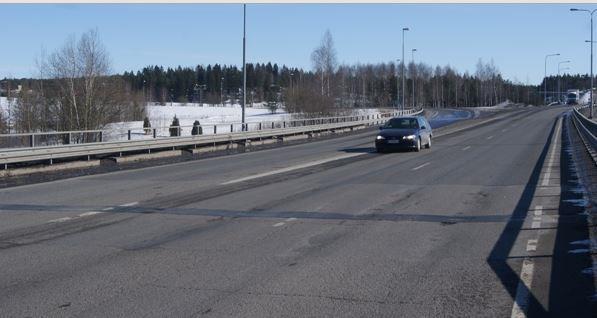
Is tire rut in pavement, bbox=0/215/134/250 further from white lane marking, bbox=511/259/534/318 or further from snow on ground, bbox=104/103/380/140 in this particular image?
snow on ground, bbox=104/103/380/140

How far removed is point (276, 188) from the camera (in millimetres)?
15367

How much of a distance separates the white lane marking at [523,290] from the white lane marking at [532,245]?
0.70 m

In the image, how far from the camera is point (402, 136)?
28.5 m

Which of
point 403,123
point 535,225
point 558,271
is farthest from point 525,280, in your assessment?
point 403,123

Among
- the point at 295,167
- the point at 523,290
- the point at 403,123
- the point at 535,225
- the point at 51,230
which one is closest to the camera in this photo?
the point at 523,290

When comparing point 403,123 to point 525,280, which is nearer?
point 525,280

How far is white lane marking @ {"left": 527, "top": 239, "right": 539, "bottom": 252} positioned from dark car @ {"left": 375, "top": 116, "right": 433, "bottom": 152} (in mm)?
19618

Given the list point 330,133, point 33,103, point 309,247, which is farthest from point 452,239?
point 33,103

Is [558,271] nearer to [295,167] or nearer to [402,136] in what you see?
[295,167]

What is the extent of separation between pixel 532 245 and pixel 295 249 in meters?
3.08

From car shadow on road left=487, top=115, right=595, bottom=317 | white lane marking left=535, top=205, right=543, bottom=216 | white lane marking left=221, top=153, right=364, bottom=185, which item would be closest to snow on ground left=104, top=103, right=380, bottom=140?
white lane marking left=221, top=153, right=364, bottom=185

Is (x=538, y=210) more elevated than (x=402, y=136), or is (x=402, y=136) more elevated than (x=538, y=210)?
(x=402, y=136)

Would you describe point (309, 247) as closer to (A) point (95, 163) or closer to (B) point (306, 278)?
(B) point (306, 278)

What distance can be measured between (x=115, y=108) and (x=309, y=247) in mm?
42502
